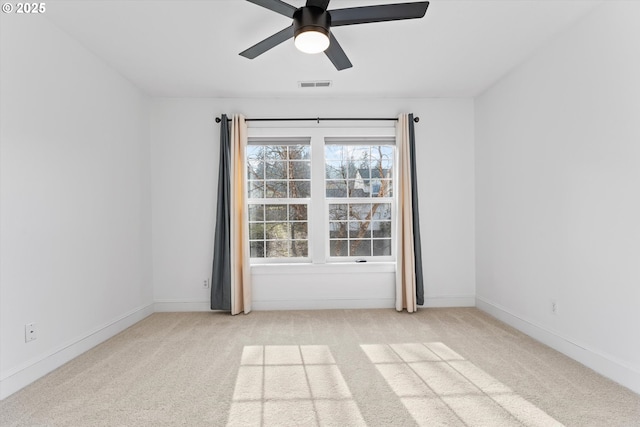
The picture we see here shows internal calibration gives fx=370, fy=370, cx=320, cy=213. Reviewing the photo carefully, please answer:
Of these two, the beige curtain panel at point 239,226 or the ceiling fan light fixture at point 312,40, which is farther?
the beige curtain panel at point 239,226

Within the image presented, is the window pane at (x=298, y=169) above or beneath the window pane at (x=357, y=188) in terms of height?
above

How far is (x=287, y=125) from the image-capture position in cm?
442

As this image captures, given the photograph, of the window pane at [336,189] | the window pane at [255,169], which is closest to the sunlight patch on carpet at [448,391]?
the window pane at [336,189]

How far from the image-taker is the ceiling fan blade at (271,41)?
2.35 metres

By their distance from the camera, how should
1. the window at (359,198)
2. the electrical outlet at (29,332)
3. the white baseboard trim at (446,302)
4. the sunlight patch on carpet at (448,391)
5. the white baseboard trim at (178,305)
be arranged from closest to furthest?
the sunlight patch on carpet at (448,391)
the electrical outlet at (29,332)
the white baseboard trim at (178,305)
the white baseboard trim at (446,302)
the window at (359,198)

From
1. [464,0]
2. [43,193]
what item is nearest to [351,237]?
[464,0]

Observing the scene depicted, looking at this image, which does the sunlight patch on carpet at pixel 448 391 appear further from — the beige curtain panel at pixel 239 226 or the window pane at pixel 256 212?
the window pane at pixel 256 212

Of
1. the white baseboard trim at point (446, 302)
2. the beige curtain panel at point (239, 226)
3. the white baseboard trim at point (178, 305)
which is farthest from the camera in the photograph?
the white baseboard trim at point (446, 302)

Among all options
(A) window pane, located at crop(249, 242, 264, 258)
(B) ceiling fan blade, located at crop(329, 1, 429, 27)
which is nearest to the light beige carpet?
(A) window pane, located at crop(249, 242, 264, 258)

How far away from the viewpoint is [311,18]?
7.09 ft

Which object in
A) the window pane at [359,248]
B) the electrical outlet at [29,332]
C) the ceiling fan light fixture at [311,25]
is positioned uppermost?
the ceiling fan light fixture at [311,25]

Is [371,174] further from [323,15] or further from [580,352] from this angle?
[580,352]

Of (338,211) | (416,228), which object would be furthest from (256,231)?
(416,228)

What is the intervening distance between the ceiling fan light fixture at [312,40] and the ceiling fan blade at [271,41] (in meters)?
0.12
